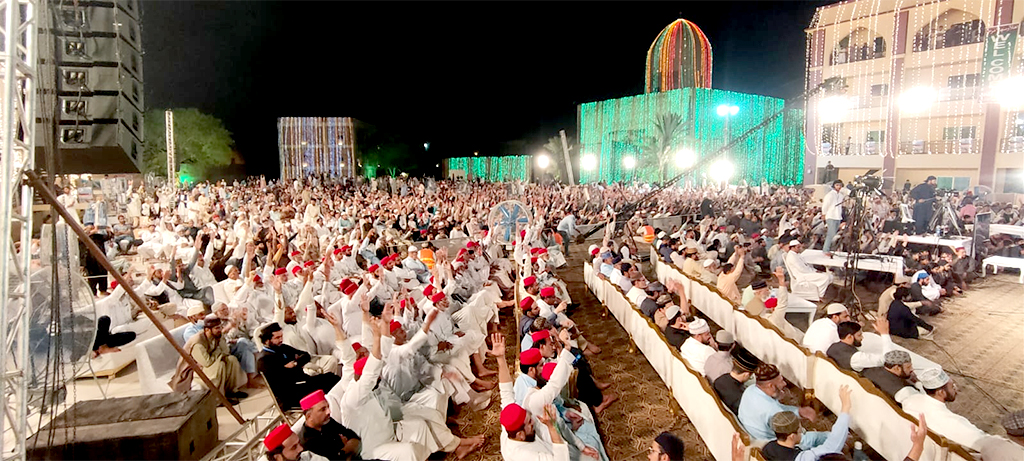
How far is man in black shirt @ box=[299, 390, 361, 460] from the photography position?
3215 mm

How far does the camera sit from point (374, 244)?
1054 centimetres

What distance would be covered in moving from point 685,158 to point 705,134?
213 centimetres

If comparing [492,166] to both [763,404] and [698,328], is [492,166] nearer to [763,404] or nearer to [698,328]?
[698,328]

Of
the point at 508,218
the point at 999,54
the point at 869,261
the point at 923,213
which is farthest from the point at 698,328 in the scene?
the point at 999,54

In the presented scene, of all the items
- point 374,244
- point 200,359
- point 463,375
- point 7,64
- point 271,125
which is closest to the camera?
point 7,64

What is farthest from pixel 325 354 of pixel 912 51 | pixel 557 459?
pixel 912 51

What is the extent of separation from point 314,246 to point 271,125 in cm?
3017

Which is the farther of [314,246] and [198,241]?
[314,246]

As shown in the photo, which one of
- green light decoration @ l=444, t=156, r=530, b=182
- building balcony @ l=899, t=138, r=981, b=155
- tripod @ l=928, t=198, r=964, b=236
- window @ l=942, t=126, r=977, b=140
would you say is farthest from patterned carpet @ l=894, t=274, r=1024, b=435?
green light decoration @ l=444, t=156, r=530, b=182

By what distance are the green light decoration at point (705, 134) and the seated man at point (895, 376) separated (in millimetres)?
26786

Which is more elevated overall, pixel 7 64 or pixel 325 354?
pixel 7 64

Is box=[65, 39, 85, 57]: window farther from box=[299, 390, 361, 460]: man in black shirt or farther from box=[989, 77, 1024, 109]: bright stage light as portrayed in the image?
box=[989, 77, 1024, 109]: bright stage light

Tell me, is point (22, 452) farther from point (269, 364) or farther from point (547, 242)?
point (547, 242)

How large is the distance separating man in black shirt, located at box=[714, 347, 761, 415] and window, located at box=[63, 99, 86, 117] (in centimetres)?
506
